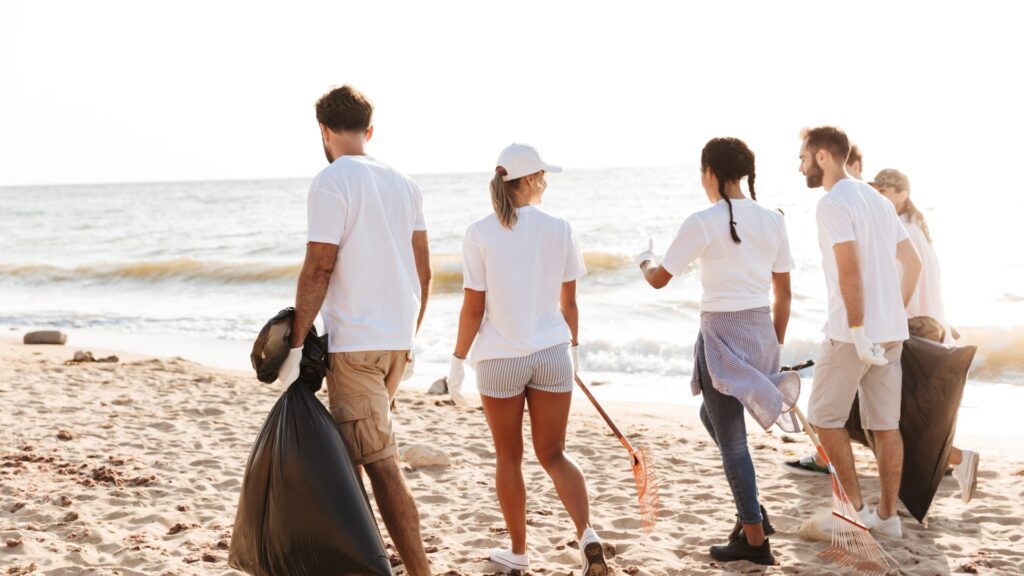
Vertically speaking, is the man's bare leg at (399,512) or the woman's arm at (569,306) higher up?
the woman's arm at (569,306)

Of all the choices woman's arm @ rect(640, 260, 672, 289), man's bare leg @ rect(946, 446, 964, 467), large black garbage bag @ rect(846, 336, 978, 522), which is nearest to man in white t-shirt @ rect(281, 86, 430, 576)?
woman's arm @ rect(640, 260, 672, 289)

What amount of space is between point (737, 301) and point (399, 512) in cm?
146

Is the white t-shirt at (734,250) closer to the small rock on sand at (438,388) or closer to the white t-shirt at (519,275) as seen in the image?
the white t-shirt at (519,275)

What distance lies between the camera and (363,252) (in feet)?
9.77

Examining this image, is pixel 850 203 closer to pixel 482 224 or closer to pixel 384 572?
pixel 482 224

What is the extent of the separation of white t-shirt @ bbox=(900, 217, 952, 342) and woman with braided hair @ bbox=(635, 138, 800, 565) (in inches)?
50.0

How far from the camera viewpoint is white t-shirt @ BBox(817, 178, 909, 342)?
3.63m

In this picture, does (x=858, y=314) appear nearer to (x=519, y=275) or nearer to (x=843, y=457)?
(x=843, y=457)

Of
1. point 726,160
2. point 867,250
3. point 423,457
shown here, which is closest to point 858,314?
point 867,250

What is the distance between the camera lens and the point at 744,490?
11.5 feet

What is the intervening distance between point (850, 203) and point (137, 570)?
3.11 m

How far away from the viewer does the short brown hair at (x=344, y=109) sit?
3.06 metres

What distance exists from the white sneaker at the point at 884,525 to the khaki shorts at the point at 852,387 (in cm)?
38

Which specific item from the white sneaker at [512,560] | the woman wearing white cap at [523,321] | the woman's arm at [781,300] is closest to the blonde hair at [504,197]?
the woman wearing white cap at [523,321]
